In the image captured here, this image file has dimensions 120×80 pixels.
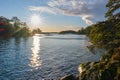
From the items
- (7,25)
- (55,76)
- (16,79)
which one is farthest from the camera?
(7,25)

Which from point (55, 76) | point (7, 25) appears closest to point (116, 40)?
point (55, 76)

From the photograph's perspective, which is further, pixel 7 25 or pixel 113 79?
pixel 7 25

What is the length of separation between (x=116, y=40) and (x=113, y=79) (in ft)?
14.5

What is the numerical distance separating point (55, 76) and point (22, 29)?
152137 millimetres

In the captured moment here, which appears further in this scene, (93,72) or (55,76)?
(55,76)

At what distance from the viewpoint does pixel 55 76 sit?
32.8 metres

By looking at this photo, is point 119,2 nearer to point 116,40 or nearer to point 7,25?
point 116,40

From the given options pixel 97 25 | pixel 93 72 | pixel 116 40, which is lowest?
pixel 93 72

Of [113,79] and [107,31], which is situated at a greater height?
[107,31]

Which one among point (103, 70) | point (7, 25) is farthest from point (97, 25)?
point (7, 25)

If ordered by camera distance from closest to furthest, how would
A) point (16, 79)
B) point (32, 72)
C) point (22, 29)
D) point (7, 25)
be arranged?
1. point (16, 79)
2. point (32, 72)
3. point (7, 25)
4. point (22, 29)

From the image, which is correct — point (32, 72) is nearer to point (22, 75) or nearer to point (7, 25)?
point (22, 75)

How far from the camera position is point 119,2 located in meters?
24.9

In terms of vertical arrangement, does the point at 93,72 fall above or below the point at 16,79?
above
